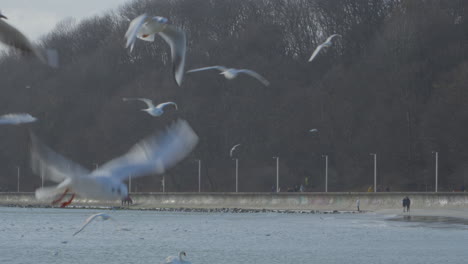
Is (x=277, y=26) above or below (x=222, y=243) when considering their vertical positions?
above

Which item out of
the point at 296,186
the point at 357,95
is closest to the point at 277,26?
the point at 357,95

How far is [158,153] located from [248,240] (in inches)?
1072

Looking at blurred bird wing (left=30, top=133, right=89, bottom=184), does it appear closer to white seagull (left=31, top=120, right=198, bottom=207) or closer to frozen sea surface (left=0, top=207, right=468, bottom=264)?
white seagull (left=31, top=120, right=198, bottom=207)

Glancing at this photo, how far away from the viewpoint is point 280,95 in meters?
83.8

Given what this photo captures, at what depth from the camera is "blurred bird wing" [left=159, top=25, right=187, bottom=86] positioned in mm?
15297

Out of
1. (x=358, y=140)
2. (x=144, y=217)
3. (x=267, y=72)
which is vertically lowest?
(x=144, y=217)

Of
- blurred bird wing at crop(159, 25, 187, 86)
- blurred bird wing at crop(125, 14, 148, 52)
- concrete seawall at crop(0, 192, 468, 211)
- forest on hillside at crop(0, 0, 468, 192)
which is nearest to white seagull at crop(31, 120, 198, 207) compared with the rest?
blurred bird wing at crop(159, 25, 187, 86)

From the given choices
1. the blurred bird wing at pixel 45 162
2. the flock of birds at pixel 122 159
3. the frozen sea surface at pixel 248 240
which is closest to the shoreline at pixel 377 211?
the frozen sea surface at pixel 248 240

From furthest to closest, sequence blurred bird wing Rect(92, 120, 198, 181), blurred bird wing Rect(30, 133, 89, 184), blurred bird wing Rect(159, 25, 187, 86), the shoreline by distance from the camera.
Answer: the shoreline → blurred bird wing Rect(159, 25, 187, 86) → blurred bird wing Rect(92, 120, 198, 181) → blurred bird wing Rect(30, 133, 89, 184)

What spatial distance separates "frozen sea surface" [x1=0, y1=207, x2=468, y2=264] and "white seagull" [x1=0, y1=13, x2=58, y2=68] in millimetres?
19590

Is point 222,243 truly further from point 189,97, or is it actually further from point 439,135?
point 189,97

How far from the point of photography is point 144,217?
2479 inches

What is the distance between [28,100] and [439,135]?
147 ft

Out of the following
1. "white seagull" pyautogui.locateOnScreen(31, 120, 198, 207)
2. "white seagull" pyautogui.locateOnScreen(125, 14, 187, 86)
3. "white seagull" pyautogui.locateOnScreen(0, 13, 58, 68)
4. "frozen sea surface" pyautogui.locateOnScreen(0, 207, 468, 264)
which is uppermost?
"white seagull" pyautogui.locateOnScreen(125, 14, 187, 86)
